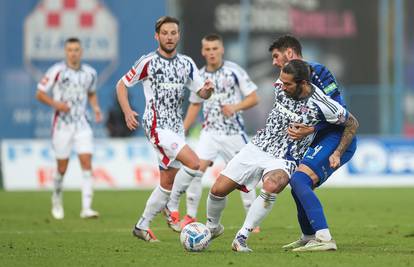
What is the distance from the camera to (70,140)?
16750 millimetres

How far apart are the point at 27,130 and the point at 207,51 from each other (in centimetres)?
1591

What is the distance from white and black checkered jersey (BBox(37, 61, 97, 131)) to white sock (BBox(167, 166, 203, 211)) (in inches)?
160

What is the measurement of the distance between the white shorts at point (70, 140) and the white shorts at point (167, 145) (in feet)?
15.3

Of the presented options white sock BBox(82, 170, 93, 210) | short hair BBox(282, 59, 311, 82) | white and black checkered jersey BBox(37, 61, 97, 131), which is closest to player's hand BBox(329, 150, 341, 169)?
short hair BBox(282, 59, 311, 82)

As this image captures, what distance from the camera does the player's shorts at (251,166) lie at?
1093 cm

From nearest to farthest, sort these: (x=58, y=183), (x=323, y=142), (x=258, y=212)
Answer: (x=258, y=212) → (x=323, y=142) → (x=58, y=183)

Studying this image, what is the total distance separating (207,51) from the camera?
14656mm

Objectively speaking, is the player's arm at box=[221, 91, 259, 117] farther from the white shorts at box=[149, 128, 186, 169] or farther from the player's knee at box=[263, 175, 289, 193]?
the player's knee at box=[263, 175, 289, 193]

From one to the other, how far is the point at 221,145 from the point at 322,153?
4.06m

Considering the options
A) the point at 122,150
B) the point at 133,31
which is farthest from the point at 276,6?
the point at 122,150

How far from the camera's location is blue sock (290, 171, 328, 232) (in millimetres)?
10727

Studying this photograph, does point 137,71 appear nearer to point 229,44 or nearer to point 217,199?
point 217,199

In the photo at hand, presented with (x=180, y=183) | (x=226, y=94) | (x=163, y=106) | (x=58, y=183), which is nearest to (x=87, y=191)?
(x=58, y=183)

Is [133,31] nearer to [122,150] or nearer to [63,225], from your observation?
[122,150]
